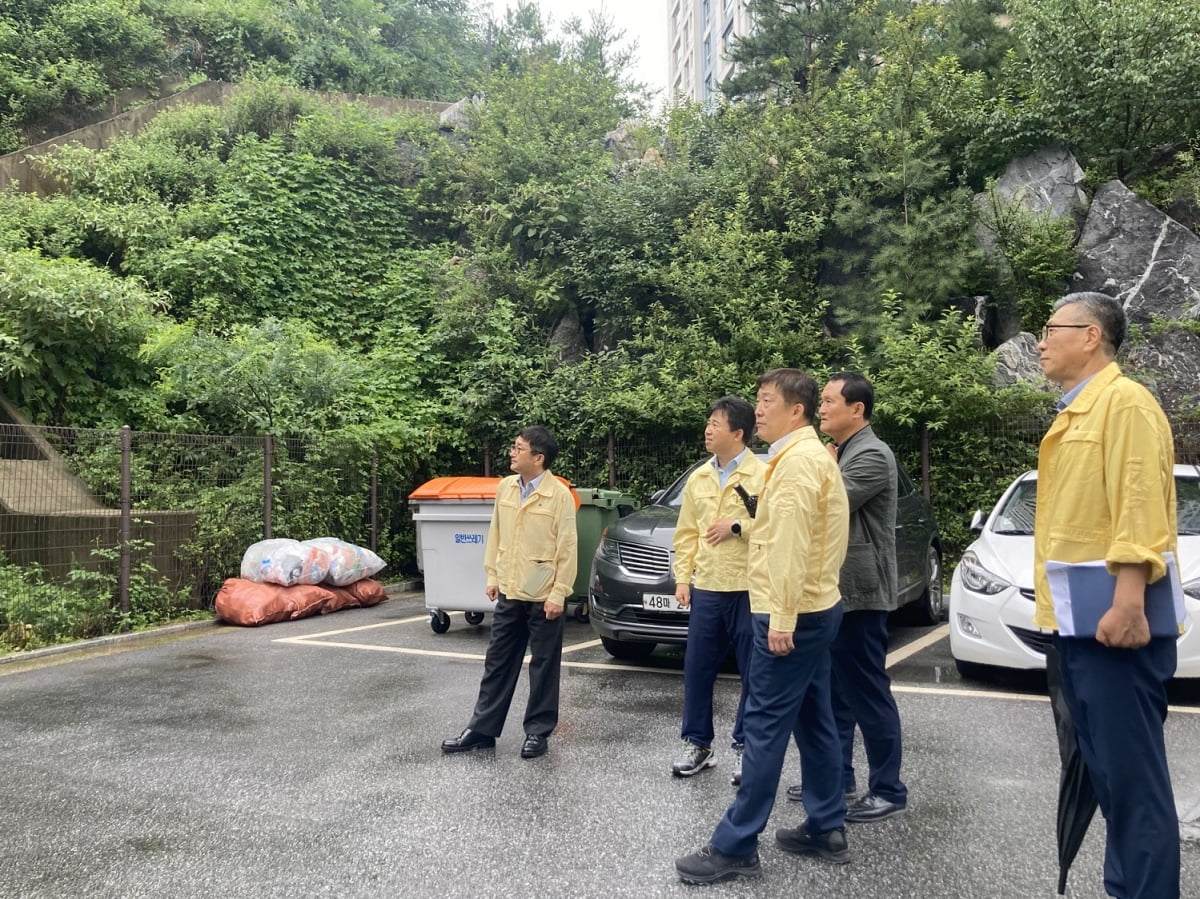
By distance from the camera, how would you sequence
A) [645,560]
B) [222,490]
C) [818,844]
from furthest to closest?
[222,490], [645,560], [818,844]

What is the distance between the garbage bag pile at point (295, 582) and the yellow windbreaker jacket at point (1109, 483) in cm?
817

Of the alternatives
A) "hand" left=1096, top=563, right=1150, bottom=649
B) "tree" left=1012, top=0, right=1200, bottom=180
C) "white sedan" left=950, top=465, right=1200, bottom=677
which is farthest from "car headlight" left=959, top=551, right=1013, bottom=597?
"tree" left=1012, top=0, right=1200, bottom=180

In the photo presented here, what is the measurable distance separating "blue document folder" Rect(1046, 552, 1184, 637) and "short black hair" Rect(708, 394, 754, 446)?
2112mm

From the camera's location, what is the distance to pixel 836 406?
157 inches

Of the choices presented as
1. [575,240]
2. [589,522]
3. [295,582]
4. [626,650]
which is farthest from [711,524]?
[575,240]

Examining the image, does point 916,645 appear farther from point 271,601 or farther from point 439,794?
point 271,601

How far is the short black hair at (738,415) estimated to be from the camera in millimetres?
4500

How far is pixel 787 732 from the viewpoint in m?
3.18

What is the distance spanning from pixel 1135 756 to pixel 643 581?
442 centimetres

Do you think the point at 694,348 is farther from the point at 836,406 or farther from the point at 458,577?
→ the point at 836,406

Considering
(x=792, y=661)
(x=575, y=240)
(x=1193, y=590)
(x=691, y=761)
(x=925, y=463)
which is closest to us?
(x=792, y=661)

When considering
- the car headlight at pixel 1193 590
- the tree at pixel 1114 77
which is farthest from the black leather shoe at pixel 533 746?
the tree at pixel 1114 77

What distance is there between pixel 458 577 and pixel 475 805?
4.56 m

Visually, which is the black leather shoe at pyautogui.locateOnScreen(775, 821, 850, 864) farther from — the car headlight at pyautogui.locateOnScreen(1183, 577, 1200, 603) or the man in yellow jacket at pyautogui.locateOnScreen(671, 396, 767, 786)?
the car headlight at pyautogui.locateOnScreen(1183, 577, 1200, 603)
